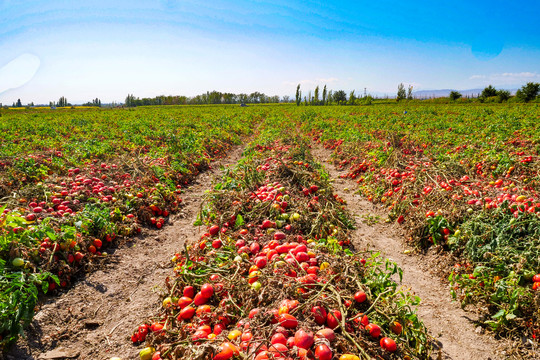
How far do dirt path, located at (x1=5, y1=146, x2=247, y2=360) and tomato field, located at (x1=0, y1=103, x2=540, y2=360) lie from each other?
0.62ft

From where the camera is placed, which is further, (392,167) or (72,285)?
(392,167)

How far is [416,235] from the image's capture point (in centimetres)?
568

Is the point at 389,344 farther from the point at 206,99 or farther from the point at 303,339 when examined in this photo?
the point at 206,99

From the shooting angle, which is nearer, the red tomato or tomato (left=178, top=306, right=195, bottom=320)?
the red tomato

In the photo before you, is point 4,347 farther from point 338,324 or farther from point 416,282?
point 416,282

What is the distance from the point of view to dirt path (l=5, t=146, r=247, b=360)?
318cm

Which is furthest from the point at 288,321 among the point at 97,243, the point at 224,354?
the point at 97,243

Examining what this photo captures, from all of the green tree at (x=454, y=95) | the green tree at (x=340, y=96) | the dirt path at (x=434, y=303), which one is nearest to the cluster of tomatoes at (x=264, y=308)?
the dirt path at (x=434, y=303)

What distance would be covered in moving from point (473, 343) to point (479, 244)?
175cm

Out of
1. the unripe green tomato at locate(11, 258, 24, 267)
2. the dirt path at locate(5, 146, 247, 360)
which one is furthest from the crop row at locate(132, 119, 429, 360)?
the unripe green tomato at locate(11, 258, 24, 267)

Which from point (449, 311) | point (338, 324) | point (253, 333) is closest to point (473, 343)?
point (449, 311)

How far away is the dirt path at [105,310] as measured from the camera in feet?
10.4

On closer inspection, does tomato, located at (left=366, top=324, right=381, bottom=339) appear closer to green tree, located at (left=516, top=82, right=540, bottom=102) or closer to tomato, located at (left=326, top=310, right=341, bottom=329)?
tomato, located at (left=326, top=310, right=341, bottom=329)

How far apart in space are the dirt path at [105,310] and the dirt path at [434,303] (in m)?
3.25
